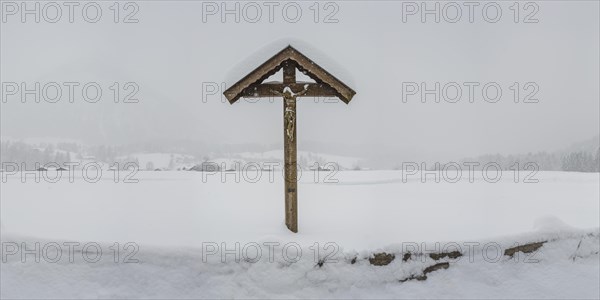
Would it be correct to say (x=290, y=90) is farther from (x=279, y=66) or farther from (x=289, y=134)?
(x=289, y=134)

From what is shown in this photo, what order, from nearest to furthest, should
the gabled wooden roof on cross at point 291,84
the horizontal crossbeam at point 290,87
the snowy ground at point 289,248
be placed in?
the snowy ground at point 289,248 < the gabled wooden roof on cross at point 291,84 < the horizontal crossbeam at point 290,87

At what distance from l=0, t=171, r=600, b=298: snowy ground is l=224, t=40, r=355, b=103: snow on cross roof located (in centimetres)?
258

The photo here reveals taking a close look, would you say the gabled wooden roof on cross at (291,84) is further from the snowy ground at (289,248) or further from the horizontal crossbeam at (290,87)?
the snowy ground at (289,248)

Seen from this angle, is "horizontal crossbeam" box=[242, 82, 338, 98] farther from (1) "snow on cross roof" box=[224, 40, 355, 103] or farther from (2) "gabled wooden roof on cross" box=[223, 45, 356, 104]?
(1) "snow on cross roof" box=[224, 40, 355, 103]

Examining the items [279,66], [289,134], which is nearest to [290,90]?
[279,66]

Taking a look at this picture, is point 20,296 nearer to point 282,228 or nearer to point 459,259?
point 282,228

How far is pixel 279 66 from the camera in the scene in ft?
23.2

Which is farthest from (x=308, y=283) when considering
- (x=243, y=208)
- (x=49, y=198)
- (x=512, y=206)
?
(x=49, y=198)

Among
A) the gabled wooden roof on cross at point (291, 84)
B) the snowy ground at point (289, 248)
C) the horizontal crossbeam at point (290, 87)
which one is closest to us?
the snowy ground at point (289, 248)

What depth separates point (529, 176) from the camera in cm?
1564

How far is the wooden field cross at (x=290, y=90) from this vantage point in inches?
273

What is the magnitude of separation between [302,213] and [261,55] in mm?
3745

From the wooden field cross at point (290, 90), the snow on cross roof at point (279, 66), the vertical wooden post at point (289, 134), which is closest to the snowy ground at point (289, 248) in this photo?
the vertical wooden post at point (289, 134)

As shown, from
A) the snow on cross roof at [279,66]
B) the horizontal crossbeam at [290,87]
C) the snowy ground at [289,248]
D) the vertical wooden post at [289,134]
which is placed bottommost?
the snowy ground at [289,248]
